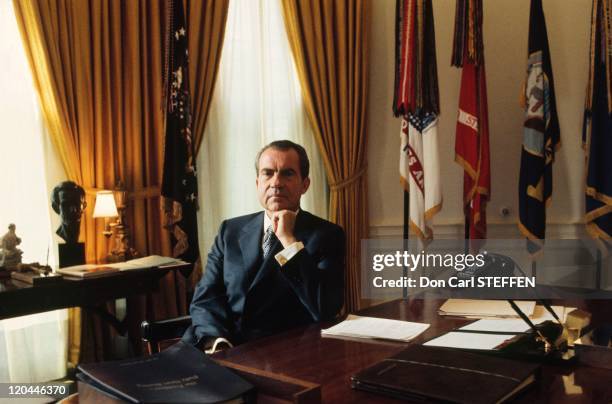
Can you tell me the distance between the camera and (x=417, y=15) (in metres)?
3.54

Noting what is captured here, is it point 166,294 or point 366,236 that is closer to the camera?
point 166,294

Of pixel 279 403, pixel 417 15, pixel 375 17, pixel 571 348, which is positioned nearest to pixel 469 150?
pixel 417 15

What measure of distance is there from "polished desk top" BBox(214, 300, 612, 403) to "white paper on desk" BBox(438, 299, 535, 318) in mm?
49

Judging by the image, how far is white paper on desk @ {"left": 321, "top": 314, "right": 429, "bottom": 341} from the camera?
151 centimetres

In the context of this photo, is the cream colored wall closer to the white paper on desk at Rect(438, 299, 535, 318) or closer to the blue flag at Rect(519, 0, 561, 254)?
the blue flag at Rect(519, 0, 561, 254)

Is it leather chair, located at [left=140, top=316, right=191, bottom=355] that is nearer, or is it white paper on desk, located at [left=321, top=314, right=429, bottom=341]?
white paper on desk, located at [left=321, top=314, right=429, bottom=341]

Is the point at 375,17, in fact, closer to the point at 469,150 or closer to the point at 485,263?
the point at 469,150

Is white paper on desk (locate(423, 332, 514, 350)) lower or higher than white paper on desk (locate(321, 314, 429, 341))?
higher

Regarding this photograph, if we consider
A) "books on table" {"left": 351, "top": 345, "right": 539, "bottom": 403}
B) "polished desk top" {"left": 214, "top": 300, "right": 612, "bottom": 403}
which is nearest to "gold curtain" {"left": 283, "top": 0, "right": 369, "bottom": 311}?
"polished desk top" {"left": 214, "top": 300, "right": 612, "bottom": 403}

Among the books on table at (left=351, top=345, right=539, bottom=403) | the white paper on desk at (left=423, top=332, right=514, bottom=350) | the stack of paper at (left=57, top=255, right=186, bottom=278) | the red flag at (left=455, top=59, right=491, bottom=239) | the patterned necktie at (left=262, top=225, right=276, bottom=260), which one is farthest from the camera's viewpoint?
Answer: the red flag at (left=455, top=59, right=491, bottom=239)

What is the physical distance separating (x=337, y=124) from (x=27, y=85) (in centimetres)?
193

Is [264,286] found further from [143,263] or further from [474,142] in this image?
[474,142]

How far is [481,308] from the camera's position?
177cm

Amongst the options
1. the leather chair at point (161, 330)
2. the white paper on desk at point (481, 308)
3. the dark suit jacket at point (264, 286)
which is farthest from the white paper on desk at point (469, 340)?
the leather chair at point (161, 330)
